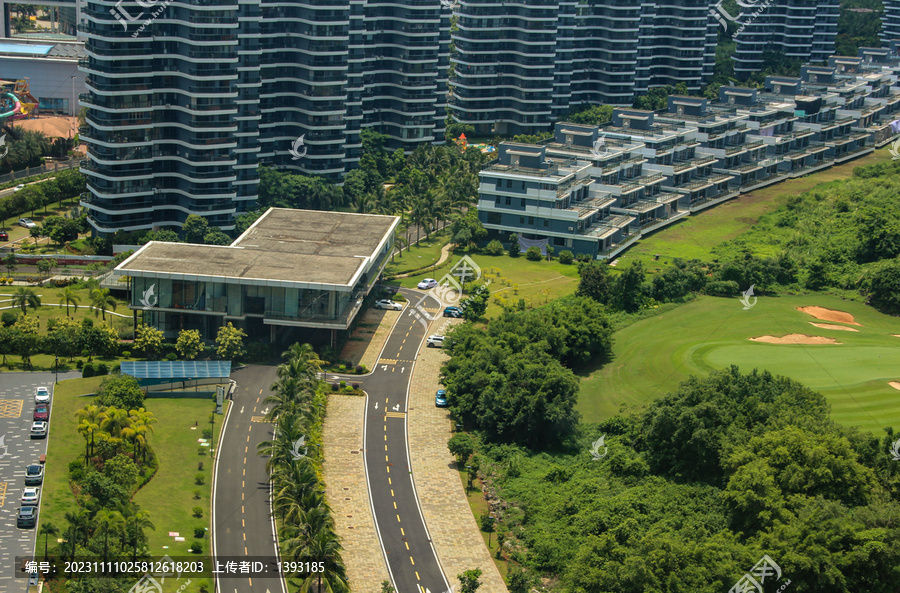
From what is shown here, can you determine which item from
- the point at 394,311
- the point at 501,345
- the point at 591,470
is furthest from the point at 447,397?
the point at 394,311

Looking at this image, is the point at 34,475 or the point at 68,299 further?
the point at 68,299

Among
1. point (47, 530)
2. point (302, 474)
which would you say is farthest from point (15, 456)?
point (302, 474)

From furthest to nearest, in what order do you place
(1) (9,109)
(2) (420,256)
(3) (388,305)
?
1. (1) (9,109)
2. (2) (420,256)
3. (3) (388,305)

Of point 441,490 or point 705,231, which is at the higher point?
point 705,231

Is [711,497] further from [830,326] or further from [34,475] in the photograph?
[34,475]

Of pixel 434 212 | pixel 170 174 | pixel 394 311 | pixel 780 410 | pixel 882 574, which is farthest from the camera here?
pixel 434 212

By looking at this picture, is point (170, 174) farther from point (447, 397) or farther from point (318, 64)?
point (447, 397)

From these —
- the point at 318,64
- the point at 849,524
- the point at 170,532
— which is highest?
the point at 318,64
